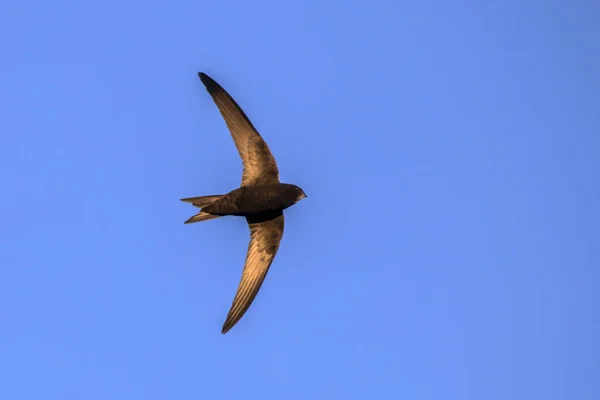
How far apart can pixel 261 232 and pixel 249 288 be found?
3.61 feet

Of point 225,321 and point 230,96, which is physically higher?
point 230,96

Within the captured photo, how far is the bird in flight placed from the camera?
14.1 meters

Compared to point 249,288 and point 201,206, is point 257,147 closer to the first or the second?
point 201,206

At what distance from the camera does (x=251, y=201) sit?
14.2 meters

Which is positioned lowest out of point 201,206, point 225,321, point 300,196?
point 225,321

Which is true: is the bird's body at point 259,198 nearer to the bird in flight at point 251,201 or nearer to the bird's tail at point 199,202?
the bird in flight at point 251,201

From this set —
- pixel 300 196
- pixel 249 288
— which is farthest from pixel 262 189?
pixel 249 288

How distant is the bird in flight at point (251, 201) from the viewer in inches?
556

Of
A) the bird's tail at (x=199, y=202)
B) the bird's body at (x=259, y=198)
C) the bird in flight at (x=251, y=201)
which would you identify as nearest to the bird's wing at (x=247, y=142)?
the bird in flight at (x=251, y=201)

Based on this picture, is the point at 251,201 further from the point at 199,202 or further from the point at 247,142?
the point at 247,142

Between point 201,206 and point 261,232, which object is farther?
point 261,232

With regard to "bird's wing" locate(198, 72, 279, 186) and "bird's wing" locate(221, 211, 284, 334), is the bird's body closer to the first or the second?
"bird's wing" locate(198, 72, 279, 186)

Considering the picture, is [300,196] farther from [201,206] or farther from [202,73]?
[202,73]

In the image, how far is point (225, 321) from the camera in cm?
1416
